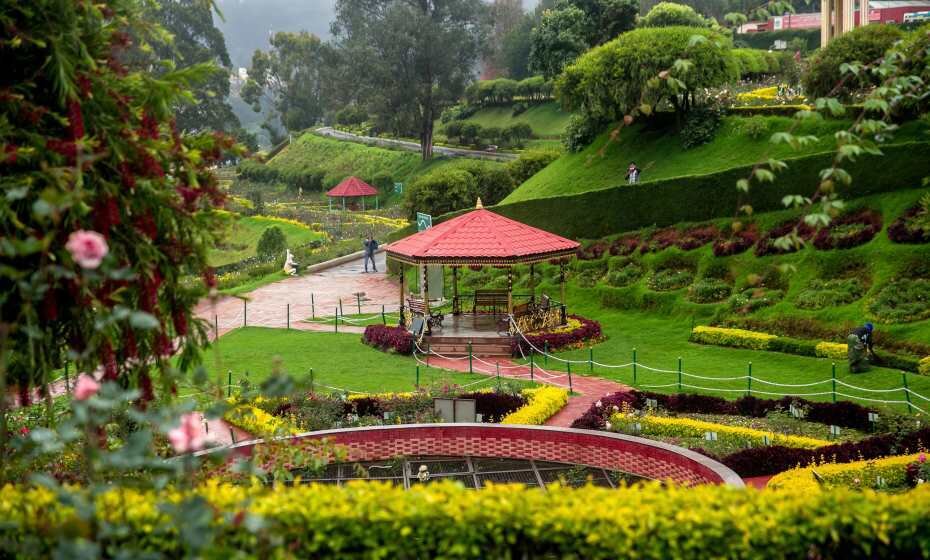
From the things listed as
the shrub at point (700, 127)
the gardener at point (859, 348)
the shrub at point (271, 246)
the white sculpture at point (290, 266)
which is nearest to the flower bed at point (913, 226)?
the gardener at point (859, 348)

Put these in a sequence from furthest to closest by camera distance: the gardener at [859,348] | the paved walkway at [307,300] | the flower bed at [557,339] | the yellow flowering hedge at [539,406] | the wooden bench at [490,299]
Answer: the paved walkway at [307,300] < the wooden bench at [490,299] < the flower bed at [557,339] < the gardener at [859,348] < the yellow flowering hedge at [539,406]

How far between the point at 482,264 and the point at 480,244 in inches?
27.1

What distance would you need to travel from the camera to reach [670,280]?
2566 cm

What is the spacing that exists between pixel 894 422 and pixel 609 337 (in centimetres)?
976

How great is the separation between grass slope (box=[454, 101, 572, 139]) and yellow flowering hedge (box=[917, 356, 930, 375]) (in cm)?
4571

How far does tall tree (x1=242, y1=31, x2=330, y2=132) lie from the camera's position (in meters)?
95.4

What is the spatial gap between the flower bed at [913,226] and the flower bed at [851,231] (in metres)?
0.53

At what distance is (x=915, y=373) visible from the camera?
59.0 ft

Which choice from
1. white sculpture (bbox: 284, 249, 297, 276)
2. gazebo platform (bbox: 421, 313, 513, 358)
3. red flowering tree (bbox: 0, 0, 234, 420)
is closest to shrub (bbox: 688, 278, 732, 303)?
gazebo platform (bbox: 421, 313, 513, 358)

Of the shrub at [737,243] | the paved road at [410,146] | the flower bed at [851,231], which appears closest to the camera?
the flower bed at [851,231]

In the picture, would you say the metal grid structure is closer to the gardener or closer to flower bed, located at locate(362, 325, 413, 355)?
the gardener

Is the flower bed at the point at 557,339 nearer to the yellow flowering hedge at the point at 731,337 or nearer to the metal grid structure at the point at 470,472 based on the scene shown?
the yellow flowering hedge at the point at 731,337

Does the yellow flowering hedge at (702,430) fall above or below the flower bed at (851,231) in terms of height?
below

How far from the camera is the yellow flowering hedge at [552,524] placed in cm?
624
